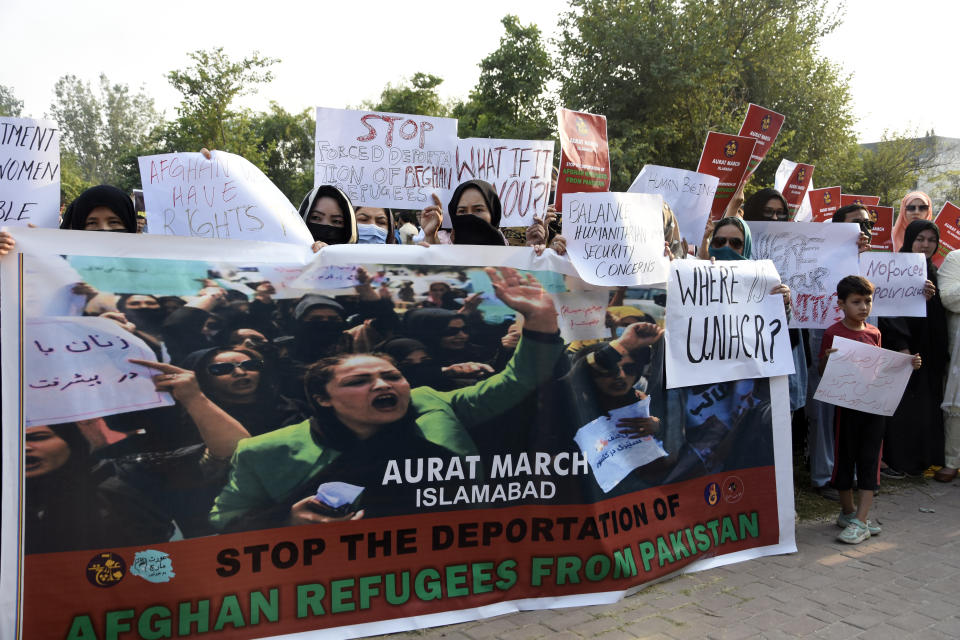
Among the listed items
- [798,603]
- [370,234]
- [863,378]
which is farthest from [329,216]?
[863,378]

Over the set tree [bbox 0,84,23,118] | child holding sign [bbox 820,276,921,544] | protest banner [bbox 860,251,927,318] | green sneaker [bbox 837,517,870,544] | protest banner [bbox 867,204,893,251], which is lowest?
green sneaker [bbox 837,517,870,544]

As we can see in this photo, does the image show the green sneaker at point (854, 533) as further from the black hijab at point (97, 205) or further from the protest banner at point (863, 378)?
the black hijab at point (97, 205)

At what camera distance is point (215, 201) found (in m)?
3.74

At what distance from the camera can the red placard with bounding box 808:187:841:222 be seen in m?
8.78

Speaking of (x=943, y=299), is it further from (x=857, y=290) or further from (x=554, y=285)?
(x=554, y=285)

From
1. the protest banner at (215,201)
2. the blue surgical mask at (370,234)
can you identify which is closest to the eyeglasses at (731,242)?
the blue surgical mask at (370,234)

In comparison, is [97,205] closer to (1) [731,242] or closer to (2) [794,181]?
(1) [731,242]

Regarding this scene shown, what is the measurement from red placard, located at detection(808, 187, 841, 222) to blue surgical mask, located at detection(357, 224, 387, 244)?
223 inches

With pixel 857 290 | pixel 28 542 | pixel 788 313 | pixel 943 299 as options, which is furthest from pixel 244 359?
pixel 943 299

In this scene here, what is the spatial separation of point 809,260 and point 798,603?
2782mm

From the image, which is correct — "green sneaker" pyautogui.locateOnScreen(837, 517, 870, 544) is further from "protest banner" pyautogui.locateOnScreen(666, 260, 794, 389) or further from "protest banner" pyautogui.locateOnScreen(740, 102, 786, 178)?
"protest banner" pyautogui.locateOnScreen(740, 102, 786, 178)

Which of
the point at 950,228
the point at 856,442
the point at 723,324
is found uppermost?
the point at 950,228

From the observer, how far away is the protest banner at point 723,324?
169 inches

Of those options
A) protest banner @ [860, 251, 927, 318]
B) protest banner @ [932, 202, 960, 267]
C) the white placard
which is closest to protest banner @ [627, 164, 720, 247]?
protest banner @ [860, 251, 927, 318]
